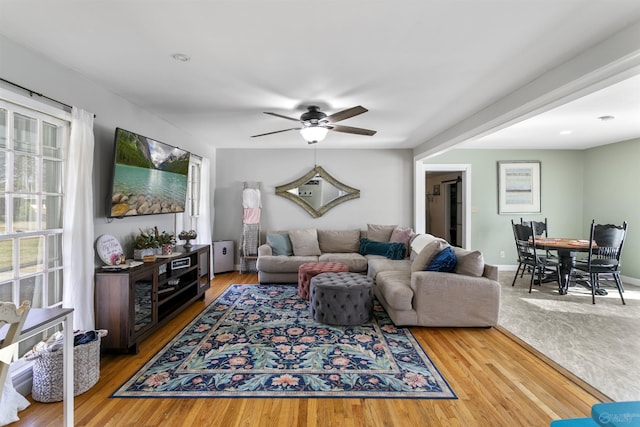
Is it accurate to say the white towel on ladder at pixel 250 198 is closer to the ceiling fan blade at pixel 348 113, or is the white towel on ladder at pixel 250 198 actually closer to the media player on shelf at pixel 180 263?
the media player on shelf at pixel 180 263

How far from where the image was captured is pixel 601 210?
5895 millimetres

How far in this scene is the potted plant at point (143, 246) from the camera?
337 centimetres

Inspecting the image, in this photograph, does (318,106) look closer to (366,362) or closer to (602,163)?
(366,362)

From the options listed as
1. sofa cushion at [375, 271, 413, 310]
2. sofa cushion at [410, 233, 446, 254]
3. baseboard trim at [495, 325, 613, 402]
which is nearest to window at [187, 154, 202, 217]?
sofa cushion at [375, 271, 413, 310]

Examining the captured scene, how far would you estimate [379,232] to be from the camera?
5.82 meters

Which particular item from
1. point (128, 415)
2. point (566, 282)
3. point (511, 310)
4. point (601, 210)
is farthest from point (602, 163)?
point (128, 415)

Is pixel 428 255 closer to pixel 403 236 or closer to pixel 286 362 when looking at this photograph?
pixel 403 236

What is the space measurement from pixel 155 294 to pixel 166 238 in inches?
31.4

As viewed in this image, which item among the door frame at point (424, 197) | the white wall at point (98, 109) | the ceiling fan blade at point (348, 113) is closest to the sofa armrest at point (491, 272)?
the ceiling fan blade at point (348, 113)

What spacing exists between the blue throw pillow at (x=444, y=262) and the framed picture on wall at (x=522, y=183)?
3.55 m

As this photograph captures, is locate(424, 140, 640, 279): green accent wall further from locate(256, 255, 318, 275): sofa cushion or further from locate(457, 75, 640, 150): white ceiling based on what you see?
locate(256, 255, 318, 275): sofa cushion

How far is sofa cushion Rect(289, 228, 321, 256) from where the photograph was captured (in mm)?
5652

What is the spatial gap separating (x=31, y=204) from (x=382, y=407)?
9.54ft

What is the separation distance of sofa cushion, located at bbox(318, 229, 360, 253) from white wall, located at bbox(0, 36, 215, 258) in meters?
2.64
